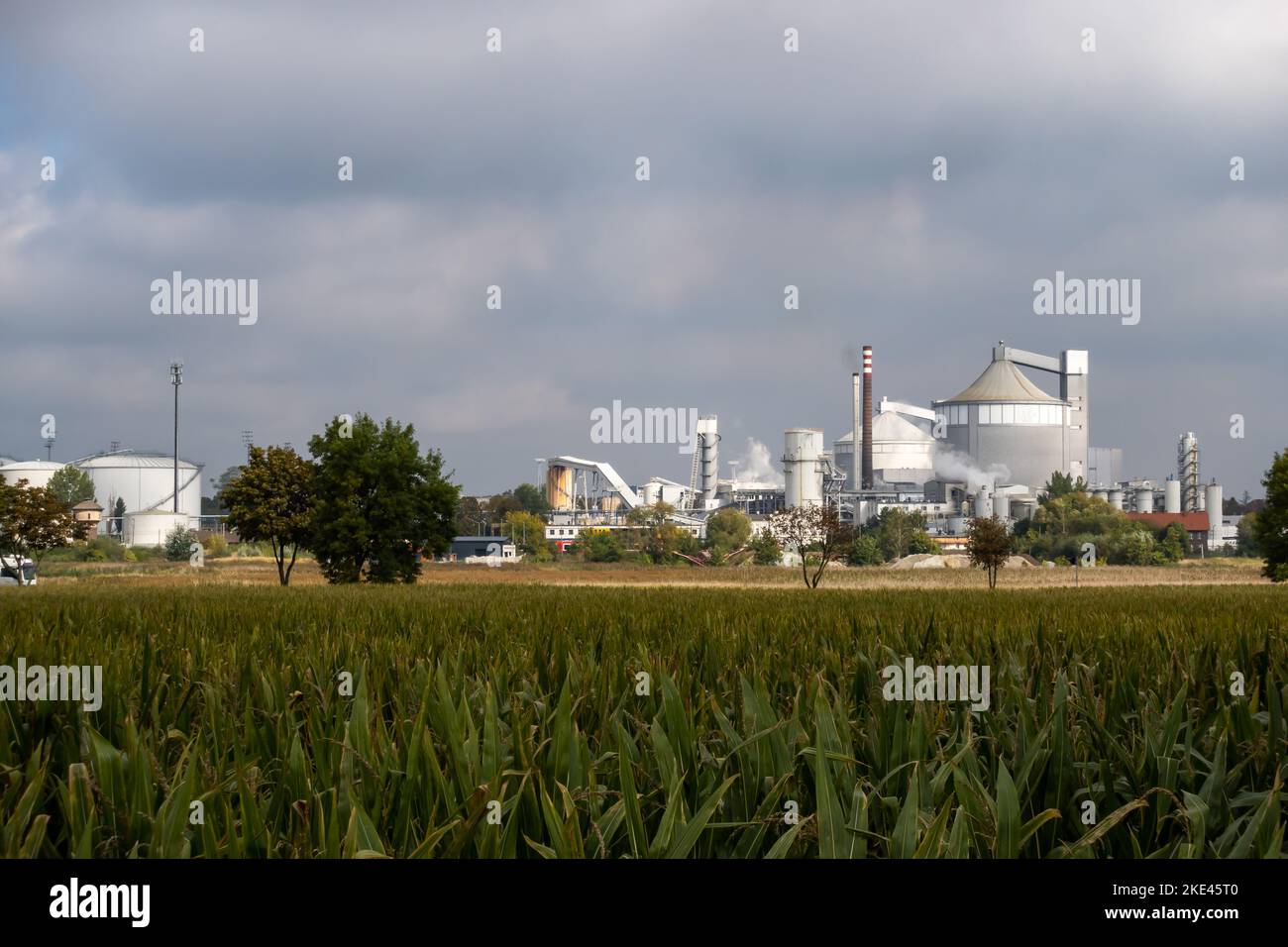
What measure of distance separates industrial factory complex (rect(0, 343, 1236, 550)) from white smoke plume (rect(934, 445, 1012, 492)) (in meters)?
0.17

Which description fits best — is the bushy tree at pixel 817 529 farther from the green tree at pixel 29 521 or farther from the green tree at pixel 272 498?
the green tree at pixel 29 521

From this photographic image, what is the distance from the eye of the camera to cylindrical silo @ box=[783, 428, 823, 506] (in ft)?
465

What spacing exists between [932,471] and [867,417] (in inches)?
699

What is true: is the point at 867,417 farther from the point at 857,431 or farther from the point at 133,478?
the point at 133,478

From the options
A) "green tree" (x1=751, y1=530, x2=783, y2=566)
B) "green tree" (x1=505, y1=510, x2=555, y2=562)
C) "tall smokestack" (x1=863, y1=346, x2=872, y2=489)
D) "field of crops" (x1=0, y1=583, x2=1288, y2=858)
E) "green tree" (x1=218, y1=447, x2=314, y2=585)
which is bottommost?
"green tree" (x1=751, y1=530, x2=783, y2=566)

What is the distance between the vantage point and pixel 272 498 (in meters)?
51.1

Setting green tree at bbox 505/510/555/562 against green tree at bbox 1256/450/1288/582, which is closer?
green tree at bbox 1256/450/1288/582

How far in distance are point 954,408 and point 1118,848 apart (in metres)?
155

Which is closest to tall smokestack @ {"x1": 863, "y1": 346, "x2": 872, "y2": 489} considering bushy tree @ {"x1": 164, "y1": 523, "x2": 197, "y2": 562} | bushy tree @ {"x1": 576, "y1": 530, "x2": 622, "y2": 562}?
bushy tree @ {"x1": 576, "y1": 530, "x2": 622, "y2": 562}

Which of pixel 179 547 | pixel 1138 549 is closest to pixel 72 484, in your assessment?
pixel 179 547

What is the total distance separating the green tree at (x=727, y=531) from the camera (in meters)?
119

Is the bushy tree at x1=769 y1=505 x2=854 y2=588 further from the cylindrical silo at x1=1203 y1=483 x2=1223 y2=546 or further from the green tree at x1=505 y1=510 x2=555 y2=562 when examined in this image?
the cylindrical silo at x1=1203 y1=483 x2=1223 y2=546

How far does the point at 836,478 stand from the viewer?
144875mm
